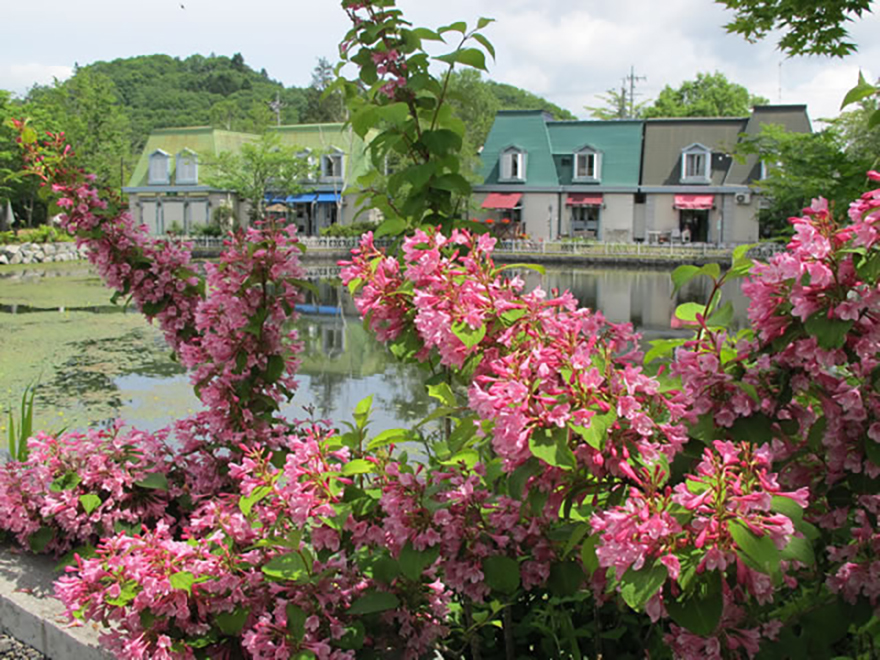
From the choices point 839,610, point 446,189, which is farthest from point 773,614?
point 446,189

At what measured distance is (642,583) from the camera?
135 cm

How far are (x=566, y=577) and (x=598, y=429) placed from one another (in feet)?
2.17

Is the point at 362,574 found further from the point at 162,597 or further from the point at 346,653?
the point at 162,597

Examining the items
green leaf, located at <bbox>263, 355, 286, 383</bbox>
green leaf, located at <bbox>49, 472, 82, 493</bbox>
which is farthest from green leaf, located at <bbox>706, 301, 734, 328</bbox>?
green leaf, located at <bbox>49, 472, 82, 493</bbox>

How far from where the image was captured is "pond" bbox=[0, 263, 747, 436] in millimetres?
7562

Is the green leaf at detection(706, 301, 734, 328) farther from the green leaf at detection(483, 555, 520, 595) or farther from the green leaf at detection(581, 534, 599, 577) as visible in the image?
the green leaf at detection(483, 555, 520, 595)

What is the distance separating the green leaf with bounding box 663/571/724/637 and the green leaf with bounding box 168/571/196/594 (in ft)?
3.81

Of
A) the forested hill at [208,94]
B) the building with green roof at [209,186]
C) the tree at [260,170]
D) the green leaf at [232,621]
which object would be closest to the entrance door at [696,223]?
the building with green roof at [209,186]

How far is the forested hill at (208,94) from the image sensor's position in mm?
74125

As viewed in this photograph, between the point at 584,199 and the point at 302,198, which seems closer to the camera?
the point at 584,199

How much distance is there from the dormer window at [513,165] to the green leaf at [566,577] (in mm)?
37532

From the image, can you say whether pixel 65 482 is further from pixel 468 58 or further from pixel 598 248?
pixel 598 248

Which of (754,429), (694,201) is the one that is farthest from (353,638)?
(694,201)

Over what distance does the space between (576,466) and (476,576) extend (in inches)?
19.3
